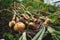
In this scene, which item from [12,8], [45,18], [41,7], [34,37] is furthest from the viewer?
[41,7]

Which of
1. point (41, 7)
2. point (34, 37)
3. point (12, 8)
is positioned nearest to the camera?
point (34, 37)

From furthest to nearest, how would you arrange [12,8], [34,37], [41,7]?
[41,7]
[12,8]
[34,37]

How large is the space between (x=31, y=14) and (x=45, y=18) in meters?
0.09

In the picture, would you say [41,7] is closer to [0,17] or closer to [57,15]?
[57,15]

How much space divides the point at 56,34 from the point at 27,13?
25 centimetres

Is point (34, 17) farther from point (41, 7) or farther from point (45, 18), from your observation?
point (41, 7)

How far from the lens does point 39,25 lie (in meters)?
1.11

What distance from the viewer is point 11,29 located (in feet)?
3.66

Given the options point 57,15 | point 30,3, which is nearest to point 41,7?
point 30,3

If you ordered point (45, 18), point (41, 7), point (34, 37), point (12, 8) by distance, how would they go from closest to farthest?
point (34, 37) → point (45, 18) → point (12, 8) → point (41, 7)

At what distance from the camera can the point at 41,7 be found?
145cm

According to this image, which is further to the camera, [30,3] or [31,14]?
[30,3]

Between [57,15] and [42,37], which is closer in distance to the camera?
[42,37]

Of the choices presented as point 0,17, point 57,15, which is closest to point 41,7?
point 57,15
